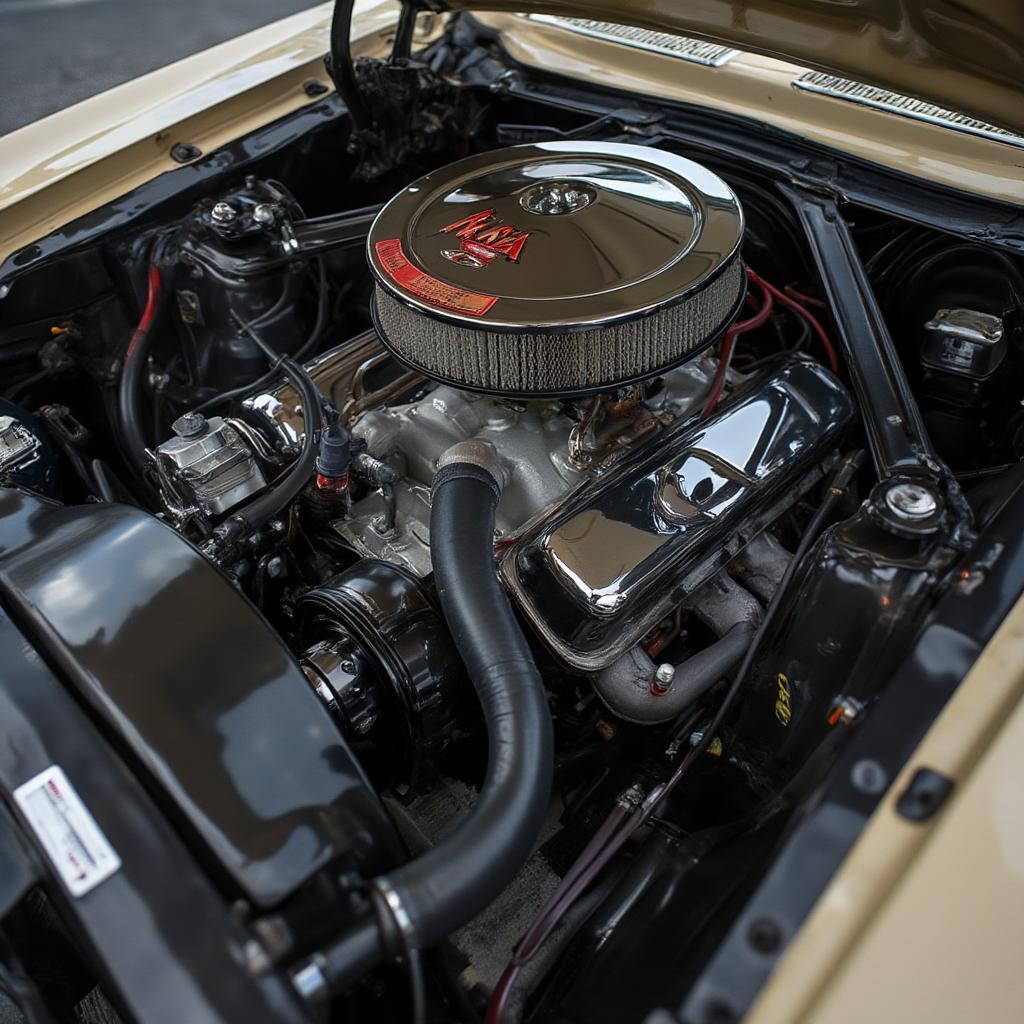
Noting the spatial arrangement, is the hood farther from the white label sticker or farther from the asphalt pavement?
the asphalt pavement

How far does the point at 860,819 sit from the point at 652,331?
60cm

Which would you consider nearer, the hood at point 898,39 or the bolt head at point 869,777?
the bolt head at point 869,777

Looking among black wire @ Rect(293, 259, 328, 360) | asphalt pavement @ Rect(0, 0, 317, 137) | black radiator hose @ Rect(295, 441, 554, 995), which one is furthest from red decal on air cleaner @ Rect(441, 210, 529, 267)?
asphalt pavement @ Rect(0, 0, 317, 137)

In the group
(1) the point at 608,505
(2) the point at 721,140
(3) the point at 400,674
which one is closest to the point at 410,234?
(1) the point at 608,505

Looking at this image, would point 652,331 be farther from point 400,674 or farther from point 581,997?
point 581,997

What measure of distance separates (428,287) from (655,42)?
46.1 inches

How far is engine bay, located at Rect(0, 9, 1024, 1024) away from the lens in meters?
0.86

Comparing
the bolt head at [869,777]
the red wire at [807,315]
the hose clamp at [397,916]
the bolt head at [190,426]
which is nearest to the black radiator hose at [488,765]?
the hose clamp at [397,916]

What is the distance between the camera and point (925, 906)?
0.74 m

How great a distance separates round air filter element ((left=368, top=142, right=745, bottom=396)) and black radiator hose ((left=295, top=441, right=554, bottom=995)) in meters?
0.15

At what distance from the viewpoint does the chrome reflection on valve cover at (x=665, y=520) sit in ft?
3.67

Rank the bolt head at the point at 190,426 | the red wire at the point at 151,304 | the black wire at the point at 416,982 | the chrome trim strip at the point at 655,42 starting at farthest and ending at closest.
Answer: the chrome trim strip at the point at 655,42, the red wire at the point at 151,304, the bolt head at the point at 190,426, the black wire at the point at 416,982

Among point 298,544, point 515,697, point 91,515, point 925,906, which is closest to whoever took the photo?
point 925,906

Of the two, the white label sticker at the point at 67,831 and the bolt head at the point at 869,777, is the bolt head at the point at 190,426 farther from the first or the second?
the bolt head at the point at 869,777
